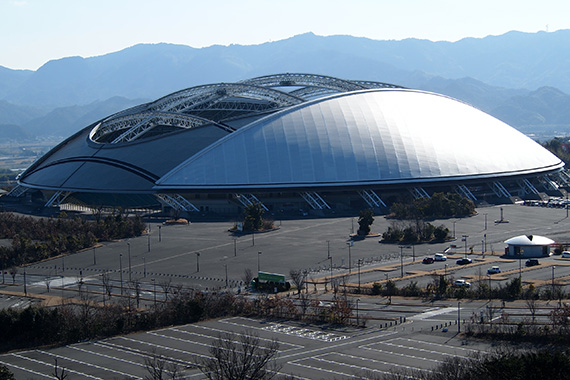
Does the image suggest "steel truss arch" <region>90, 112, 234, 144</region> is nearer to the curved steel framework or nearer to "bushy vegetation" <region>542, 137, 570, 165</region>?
the curved steel framework

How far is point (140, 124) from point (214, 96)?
32.2 feet

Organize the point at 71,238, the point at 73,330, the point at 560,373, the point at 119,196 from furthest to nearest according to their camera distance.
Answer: the point at 119,196 < the point at 71,238 < the point at 73,330 < the point at 560,373

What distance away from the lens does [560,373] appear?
957 inches

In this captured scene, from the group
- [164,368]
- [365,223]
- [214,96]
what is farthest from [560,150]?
[164,368]

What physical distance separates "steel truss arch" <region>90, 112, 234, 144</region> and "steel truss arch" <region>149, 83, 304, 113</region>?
2860 mm

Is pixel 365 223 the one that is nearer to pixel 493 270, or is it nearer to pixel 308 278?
pixel 308 278

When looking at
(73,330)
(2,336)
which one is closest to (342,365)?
(73,330)

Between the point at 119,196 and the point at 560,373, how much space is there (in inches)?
2588

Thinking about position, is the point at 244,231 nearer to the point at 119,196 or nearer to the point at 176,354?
the point at 119,196

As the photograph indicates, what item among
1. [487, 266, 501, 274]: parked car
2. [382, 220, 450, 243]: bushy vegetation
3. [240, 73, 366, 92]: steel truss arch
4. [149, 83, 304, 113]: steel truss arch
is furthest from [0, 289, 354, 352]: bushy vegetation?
[240, 73, 366, 92]: steel truss arch

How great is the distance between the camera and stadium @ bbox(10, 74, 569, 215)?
81188 mm

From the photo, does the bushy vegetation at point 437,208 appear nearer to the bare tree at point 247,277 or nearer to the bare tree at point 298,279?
the bare tree at point 247,277

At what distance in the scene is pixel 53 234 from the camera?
67500 millimetres

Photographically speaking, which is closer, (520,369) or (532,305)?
(520,369)
